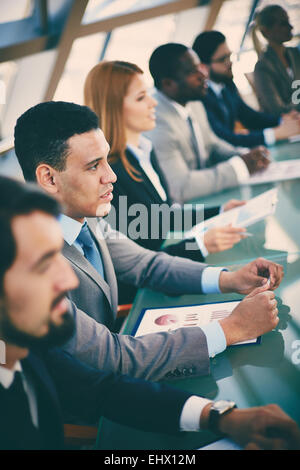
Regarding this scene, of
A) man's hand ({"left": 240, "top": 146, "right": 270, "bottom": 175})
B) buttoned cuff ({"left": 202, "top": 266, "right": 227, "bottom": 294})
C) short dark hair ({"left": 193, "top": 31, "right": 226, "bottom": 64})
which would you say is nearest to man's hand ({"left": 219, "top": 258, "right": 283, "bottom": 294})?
buttoned cuff ({"left": 202, "top": 266, "right": 227, "bottom": 294})

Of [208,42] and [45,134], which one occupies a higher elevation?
[45,134]

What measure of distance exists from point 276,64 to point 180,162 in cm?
166

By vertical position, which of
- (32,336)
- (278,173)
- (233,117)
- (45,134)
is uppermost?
(45,134)

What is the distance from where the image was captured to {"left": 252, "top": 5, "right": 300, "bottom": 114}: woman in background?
126 inches

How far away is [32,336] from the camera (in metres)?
0.63

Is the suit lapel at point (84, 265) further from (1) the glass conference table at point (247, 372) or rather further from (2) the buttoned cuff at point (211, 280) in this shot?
(2) the buttoned cuff at point (211, 280)

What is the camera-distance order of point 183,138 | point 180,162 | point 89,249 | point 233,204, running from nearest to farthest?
1. point 89,249
2. point 233,204
3. point 180,162
4. point 183,138

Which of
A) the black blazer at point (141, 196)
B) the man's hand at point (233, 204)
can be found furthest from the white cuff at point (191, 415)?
the man's hand at point (233, 204)

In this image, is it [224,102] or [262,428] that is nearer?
[262,428]

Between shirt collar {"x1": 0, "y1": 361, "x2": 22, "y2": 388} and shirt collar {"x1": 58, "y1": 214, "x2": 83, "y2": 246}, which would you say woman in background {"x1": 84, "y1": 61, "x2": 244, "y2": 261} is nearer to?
shirt collar {"x1": 58, "y1": 214, "x2": 83, "y2": 246}

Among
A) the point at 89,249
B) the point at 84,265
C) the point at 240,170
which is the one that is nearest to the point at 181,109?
the point at 240,170

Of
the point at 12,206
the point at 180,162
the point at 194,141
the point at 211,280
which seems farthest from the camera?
the point at 194,141

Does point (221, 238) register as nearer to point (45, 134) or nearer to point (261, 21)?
point (45, 134)
